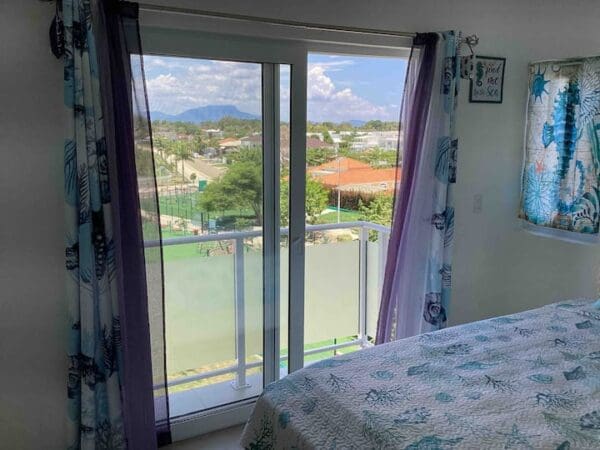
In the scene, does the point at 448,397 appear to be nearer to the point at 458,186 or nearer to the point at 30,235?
the point at 30,235

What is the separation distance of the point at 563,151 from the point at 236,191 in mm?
1984

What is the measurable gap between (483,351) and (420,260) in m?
1.13

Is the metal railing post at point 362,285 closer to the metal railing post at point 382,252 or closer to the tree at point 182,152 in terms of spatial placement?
the metal railing post at point 382,252

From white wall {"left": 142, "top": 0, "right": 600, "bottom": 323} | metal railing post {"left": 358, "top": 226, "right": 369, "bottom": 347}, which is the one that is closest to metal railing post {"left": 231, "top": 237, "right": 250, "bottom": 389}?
metal railing post {"left": 358, "top": 226, "right": 369, "bottom": 347}

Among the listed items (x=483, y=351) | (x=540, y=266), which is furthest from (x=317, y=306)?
(x=483, y=351)

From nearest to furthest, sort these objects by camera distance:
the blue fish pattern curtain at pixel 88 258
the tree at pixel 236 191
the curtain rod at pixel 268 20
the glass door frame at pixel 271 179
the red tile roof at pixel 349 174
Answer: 1. the blue fish pattern curtain at pixel 88 258
2. the curtain rod at pixel 268 20
3. the glass door frame at pixel 271 179
4. the tree at pixel 236 191
5. the red tile roof at pixel 349 174

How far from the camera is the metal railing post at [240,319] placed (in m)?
2.81

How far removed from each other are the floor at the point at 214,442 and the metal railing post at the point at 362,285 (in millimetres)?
1396

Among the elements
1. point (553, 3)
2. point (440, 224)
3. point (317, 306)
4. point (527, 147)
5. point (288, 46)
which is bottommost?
point (317, 306)

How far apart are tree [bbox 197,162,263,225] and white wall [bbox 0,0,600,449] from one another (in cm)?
70

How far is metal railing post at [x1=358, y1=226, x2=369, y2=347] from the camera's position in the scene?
390 centimetres

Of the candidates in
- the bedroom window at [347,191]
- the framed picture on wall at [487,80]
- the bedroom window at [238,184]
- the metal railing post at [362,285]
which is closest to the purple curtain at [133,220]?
the bedroom window at [238,184]

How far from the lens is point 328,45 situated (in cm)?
273

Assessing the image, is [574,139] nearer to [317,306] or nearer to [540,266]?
[540,266]
